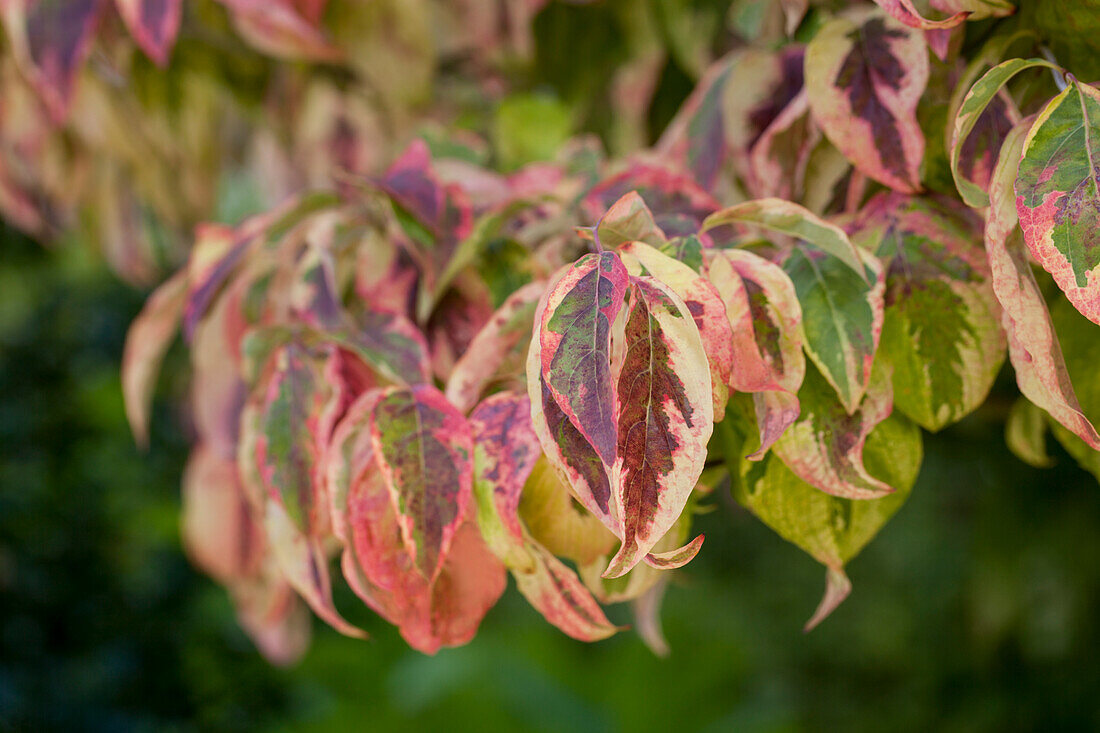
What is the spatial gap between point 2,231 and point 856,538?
1749mm

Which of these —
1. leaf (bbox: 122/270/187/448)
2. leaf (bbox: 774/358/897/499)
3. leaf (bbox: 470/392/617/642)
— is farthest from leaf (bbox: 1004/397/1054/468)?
leaf (bbox: 122/270/187/448)

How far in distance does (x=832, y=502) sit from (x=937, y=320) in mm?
81

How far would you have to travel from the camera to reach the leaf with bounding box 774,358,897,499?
0.30m

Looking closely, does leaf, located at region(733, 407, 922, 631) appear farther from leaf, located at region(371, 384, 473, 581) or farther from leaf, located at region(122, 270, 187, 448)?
leaf, located at region(122, 270, 187, 448)

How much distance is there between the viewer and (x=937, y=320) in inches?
12.9

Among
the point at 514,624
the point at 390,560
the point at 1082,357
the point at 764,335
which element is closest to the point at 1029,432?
the point at 1082,357

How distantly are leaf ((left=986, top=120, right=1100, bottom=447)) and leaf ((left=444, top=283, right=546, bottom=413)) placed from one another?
16 cm

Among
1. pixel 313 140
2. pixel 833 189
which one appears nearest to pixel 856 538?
pixel 833 189

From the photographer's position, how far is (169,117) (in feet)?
2.43

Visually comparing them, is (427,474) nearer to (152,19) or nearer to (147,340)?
(147,340)

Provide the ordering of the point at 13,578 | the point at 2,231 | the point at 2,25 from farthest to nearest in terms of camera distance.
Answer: the point at 2,231 < the point at 13,578 < the point at 2,25

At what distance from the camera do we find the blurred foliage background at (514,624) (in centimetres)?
132

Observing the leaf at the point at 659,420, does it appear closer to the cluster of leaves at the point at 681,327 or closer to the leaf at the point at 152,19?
the cluster of leaves at the point at 681,327

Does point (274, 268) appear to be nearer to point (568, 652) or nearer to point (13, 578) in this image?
point (13, 578)
